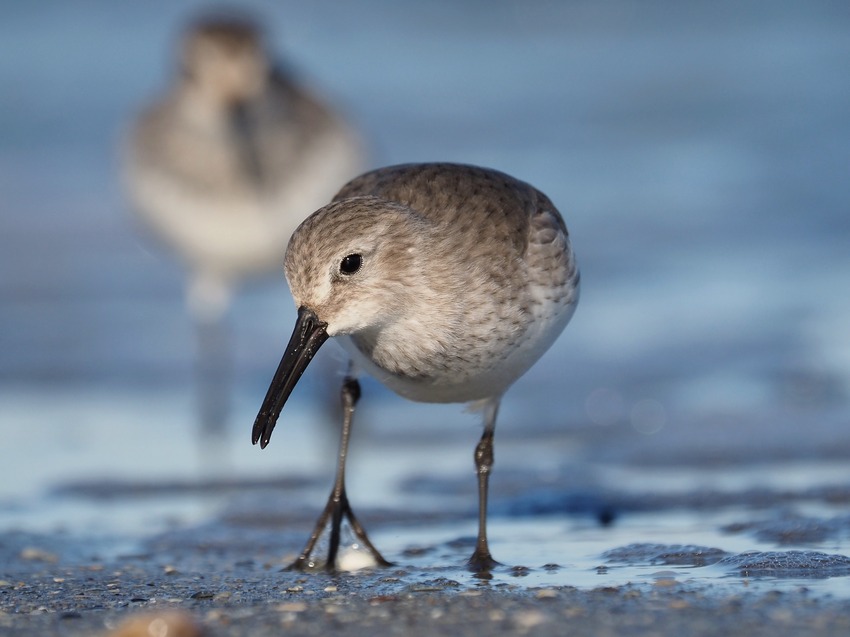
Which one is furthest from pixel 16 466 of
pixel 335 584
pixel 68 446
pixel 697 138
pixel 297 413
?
pixel 697 138

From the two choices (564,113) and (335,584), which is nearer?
(335,584)

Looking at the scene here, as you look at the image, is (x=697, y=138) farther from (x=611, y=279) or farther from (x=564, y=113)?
(x=611, y=279)

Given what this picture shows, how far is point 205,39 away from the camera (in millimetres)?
9531

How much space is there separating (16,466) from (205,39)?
3.73 m

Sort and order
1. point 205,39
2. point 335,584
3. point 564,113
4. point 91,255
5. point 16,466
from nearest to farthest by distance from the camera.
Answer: point 335,584
point 16,466
point 205,39
point 91,255
point 564,113

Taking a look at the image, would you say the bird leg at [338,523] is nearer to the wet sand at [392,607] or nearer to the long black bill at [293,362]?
the wet sand at [392,607]

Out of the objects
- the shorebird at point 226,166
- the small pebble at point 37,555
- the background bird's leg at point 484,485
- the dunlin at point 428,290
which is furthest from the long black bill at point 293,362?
the shorebird at point 226,166

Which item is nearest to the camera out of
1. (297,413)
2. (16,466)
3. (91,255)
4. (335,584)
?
(335,584)

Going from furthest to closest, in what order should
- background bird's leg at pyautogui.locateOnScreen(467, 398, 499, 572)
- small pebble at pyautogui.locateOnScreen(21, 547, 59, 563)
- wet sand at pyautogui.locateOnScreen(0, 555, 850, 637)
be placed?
small pebble at pyautogui.locateOnScreen(21, 547, 59, 563), background bird's leg at pyautogui.locateOnScreen(467, 398, 499, 572), wet sand at pyautogui.locateOnScreen(0, 555, 850, 637)

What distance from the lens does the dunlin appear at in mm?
4676

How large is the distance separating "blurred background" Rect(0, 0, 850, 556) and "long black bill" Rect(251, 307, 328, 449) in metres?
1.12

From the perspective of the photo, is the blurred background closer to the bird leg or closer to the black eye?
the bird leg

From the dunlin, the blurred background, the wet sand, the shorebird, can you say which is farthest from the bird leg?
the shorebird

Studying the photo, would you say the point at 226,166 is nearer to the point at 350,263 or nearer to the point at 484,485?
the point at 484,485
